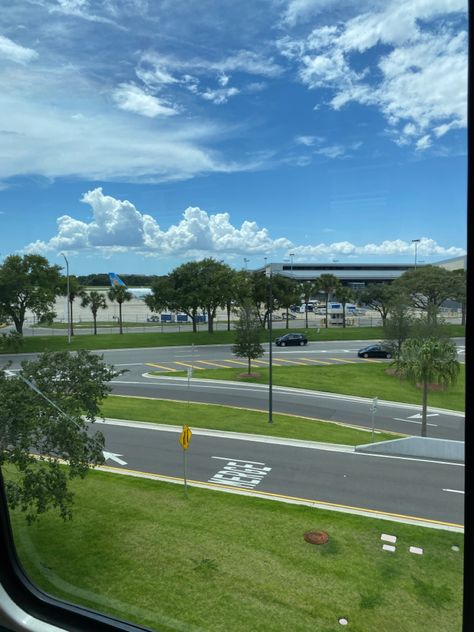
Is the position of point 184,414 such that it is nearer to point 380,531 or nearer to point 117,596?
point 380,531

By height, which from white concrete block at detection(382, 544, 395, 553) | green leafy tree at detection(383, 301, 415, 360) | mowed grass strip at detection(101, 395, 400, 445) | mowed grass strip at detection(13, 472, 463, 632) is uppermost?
green leafy tree at detection(383, 301, 415, 360)

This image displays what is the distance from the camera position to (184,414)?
9.74 meters

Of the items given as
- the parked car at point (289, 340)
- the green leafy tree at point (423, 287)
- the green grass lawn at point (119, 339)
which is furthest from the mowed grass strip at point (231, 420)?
the parked car at point (289, 340)

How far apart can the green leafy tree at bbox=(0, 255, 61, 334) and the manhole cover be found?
2930 mm

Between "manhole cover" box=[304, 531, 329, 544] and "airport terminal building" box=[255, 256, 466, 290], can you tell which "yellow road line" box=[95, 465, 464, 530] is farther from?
"airport terminal building" box=[255, 256, 466, 290]

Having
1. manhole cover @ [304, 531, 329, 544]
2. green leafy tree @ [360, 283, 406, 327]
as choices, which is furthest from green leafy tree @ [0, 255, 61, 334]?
manhole cover @ [304, 531, 329, 544]

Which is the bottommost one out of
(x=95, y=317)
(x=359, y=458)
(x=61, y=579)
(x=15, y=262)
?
(x=359, y=458)

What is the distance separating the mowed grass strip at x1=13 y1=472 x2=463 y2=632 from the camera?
2256mm

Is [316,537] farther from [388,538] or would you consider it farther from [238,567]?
[238,567]

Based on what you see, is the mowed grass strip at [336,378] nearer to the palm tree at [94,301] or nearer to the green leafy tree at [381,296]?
the green leafy tree at [381,296]

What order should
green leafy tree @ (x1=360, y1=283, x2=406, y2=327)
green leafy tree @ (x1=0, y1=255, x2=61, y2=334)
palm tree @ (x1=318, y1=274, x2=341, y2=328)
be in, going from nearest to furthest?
1. green leafy tree @ (x1=0, y1=255, x2=61, y2=334)
2. palm tree @ (x1=318, y1=274, x2=341, y2=328)
3. green leafy tree @ (x1=360, y1=283, x2=406, y2=327)

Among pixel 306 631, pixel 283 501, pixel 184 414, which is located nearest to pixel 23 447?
pixel 306 631

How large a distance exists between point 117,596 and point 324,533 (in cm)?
216

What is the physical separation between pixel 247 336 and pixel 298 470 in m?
7.65
